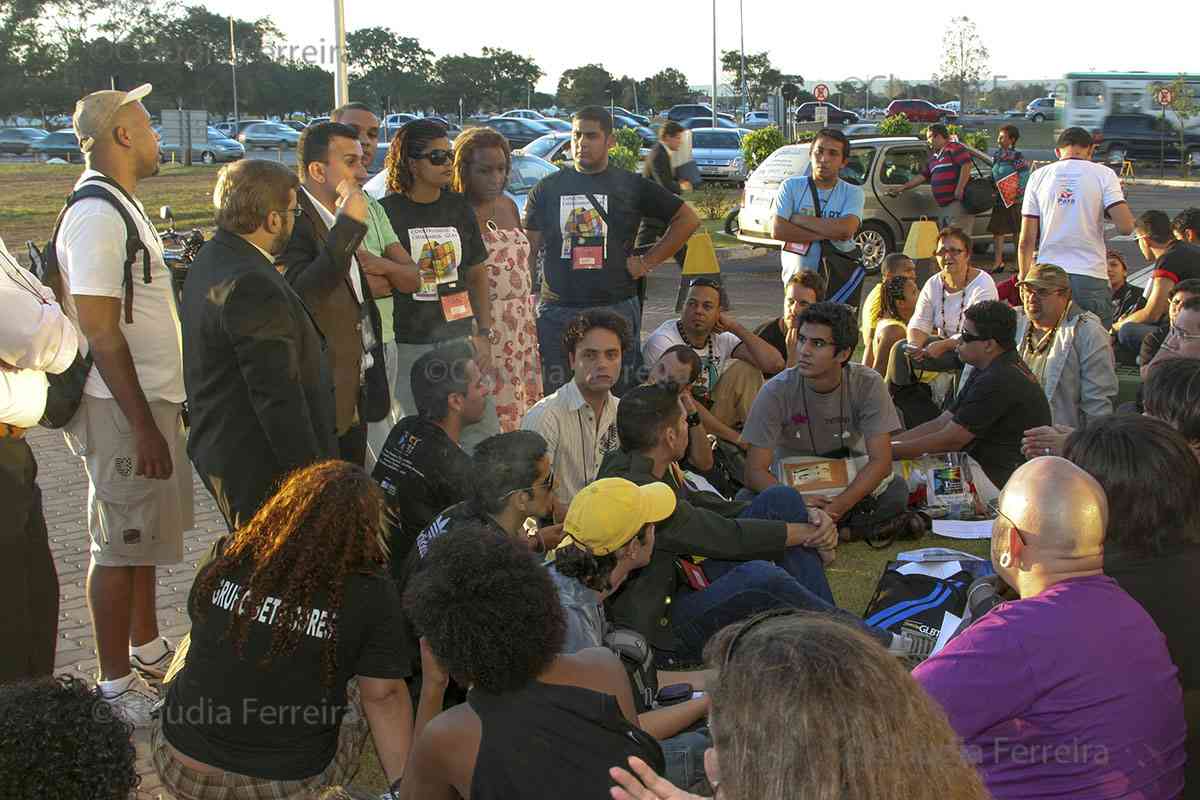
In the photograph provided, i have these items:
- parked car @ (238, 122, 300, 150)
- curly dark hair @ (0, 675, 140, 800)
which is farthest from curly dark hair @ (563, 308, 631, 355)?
parked car @ (238, 122, 300, 150)

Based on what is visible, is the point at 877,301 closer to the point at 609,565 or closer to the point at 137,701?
the point at 609,565

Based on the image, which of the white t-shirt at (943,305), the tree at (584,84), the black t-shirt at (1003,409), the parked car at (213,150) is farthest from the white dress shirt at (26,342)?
the tree at (584,84)

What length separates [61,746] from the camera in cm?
185

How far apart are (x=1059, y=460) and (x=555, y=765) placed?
56.5 inches

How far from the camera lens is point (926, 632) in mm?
4488

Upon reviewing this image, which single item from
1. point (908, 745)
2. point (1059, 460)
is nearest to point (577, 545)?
point (1059, 460)

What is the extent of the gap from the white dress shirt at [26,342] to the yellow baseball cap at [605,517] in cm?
154

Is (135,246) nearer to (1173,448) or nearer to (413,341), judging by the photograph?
(413,341)

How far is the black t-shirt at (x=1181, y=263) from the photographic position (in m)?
7.54

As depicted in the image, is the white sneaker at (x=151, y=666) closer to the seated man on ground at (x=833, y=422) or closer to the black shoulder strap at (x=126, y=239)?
the black shoulder strap at (x=126, y=239)

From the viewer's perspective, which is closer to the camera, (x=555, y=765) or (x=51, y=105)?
(x=555, y=765)

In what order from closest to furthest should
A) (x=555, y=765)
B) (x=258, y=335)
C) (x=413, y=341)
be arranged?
(x=555, y=765), (x=258, y=335), (x=413, y=341)

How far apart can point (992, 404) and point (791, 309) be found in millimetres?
1508

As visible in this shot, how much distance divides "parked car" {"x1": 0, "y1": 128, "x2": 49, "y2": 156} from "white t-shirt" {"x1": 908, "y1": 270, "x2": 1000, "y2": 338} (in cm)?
4434
